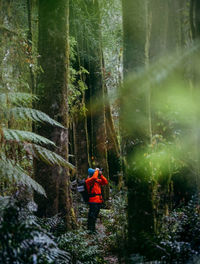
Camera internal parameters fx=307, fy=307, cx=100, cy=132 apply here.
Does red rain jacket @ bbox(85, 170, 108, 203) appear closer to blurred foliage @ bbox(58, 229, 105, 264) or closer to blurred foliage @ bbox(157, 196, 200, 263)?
blurred foliage @ bbox(58, 229, 105, 264)

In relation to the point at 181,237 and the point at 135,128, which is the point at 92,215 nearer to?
the point at 135,128

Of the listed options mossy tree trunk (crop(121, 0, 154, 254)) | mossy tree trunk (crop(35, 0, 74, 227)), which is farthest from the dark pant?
mossy tree trunk (crop(121, 0, 154, 254))

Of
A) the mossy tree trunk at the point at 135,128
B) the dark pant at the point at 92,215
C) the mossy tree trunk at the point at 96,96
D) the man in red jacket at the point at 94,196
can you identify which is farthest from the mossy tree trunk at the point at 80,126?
the mossy tree trunk at the point at 135,128

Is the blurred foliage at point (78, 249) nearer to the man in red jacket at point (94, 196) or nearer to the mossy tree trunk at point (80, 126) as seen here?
the man in red jacket at point (94, 196)

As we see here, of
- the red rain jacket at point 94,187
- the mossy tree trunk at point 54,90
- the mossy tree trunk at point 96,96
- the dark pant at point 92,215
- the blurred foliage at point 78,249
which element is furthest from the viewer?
the mossy tree trunk at point 96,96

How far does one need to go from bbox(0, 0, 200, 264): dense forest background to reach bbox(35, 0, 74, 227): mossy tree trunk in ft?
0.07

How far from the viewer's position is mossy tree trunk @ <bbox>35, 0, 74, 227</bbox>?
6031 millimetres

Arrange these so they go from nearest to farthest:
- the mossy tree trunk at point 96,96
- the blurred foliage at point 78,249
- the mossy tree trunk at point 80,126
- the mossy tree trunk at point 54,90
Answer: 1. the blurred foliage at point 78,249
2. the mossy tree trunk at point 54,90
3. the mossy tree trunk at point 96,96
4. the mossy tree trunk at point 80,126

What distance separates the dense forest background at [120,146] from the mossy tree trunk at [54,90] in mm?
20

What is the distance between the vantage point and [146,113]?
541 centimetres

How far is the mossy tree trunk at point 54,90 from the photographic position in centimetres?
603

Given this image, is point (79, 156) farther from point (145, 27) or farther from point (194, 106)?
point (145, 27)

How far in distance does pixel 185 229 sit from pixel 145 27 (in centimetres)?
362

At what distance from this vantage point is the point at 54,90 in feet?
20.7
